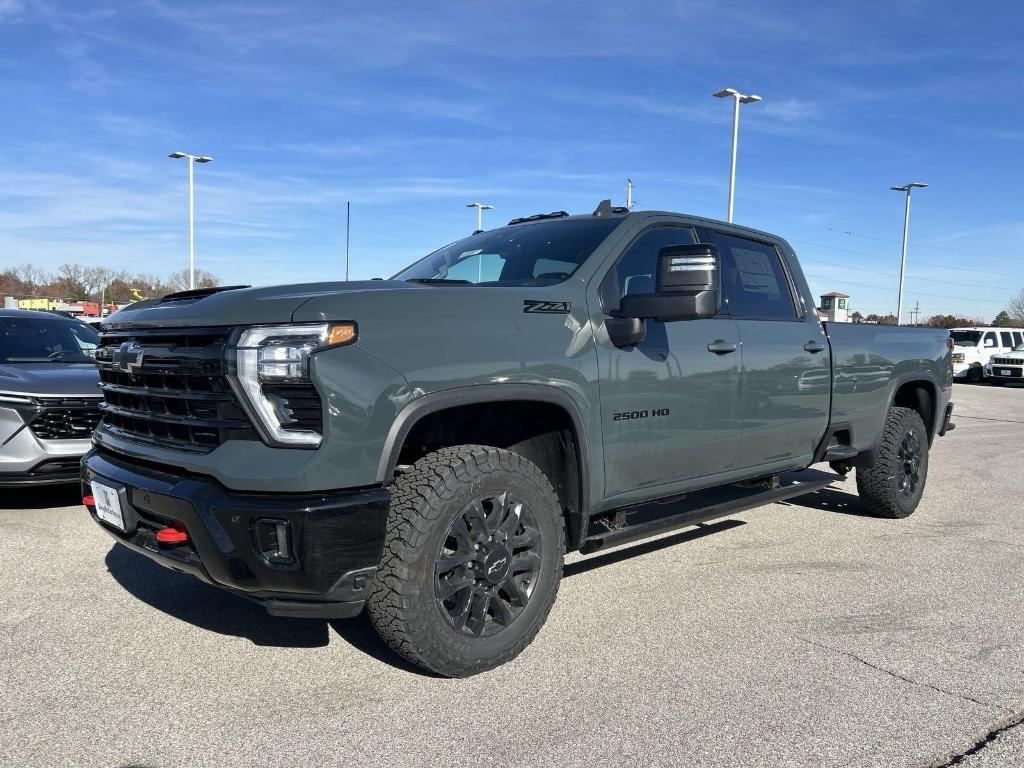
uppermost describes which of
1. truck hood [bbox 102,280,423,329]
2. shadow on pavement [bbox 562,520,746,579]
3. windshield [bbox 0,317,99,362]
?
truck hood [bbox 102,280,423,329]

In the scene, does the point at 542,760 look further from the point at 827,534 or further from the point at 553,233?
the point at 827,534

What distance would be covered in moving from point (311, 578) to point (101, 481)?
4.01 ft

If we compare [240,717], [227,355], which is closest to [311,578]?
[240,717]

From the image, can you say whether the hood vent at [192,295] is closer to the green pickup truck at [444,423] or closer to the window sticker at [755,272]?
the green pickup truck at [444,423]

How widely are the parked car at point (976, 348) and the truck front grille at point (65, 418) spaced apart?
28.0m

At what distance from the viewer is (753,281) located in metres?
4.86

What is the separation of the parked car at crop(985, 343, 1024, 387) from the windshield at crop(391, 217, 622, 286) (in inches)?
1066

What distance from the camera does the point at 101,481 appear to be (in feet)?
10.9

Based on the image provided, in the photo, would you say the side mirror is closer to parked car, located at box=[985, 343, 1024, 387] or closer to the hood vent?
the hood vent

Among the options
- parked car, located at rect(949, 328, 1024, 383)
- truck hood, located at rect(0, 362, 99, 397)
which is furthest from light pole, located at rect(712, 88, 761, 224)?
truck hood, located at rect(0, 362, 99, 397)

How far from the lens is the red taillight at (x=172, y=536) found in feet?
9.57

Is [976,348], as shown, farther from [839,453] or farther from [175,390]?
Answer: [175,390]

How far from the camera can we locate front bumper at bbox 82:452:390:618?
8.82ft

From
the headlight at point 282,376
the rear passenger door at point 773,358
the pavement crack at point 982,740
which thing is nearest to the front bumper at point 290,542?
the headlight at point 282,376
